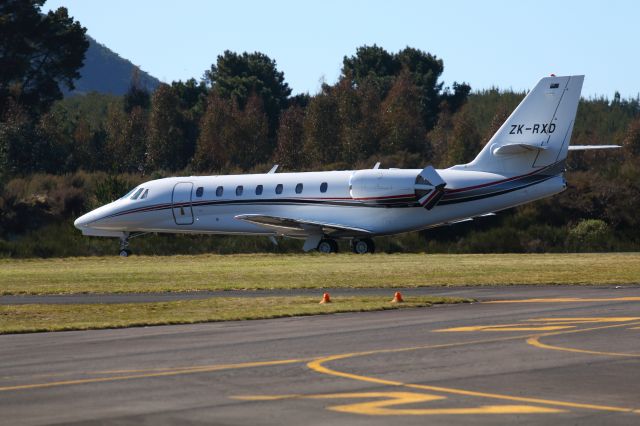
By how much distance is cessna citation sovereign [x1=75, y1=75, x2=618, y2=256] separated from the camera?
4056 cm

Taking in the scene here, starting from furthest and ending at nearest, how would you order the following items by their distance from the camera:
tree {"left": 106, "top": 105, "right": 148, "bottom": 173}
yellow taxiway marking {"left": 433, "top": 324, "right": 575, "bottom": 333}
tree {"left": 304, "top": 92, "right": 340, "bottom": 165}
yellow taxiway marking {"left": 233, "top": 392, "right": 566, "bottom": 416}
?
tree {"left": 106, "top": 105, "right": 148, "bottom": 173}
tree {"left": 304, "top": 92, "right": 340, "bottom": 165}
yellow taxiway marking {"left": 433, "top": 324, "right": 575, "bottom": 333}
yellow taxiway marking {"left": 233, "top": 392, "right": 566, "bottom": 416}

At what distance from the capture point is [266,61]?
113000mm

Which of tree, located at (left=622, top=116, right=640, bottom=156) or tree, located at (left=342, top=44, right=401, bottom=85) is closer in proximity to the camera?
tree, located at (left=622, top=116, right=640, bottom=156)

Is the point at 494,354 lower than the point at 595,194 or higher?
lower

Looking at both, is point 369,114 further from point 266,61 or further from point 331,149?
point 266,61

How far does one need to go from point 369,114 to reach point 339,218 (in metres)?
38.9

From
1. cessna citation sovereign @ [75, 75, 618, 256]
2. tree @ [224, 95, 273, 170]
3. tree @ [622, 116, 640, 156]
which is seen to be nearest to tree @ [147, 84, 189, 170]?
tree @ [224, 95, 273, 170]

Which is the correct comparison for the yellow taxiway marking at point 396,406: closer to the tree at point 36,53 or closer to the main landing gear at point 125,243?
the main landing gear at point 125,243

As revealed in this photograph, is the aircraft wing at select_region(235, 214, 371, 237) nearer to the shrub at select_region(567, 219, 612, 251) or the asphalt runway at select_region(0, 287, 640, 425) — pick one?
the shrub at select_region(567, 219, 612, 251)

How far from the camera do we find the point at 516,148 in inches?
1592

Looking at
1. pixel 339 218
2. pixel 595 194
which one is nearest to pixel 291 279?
pixel 339 218

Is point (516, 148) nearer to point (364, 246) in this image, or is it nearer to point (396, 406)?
point (364, 246)

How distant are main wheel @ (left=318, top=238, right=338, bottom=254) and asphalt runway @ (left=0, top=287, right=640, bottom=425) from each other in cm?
2449

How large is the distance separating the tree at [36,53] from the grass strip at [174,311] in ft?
193
